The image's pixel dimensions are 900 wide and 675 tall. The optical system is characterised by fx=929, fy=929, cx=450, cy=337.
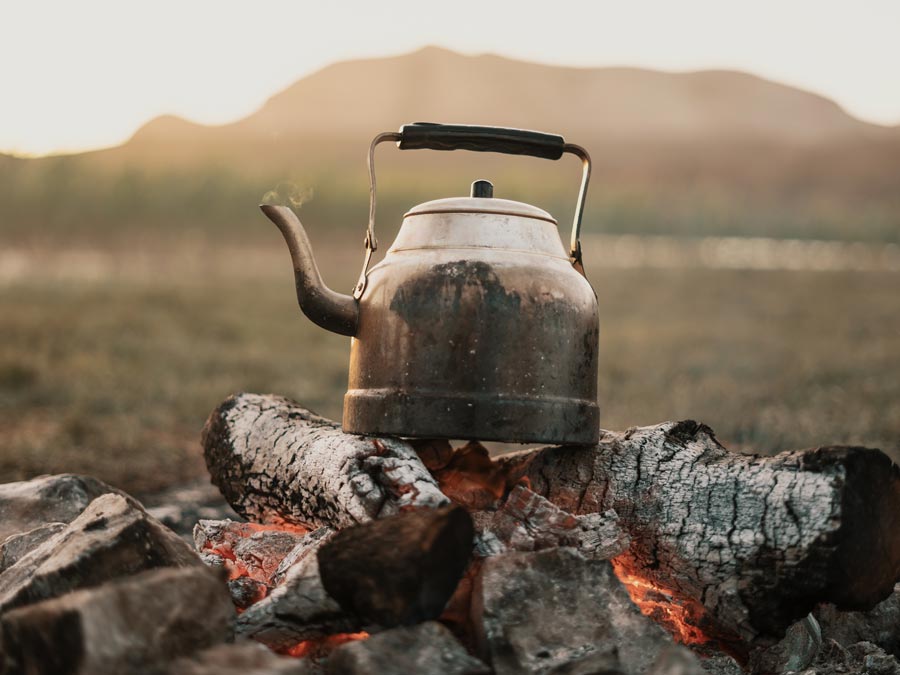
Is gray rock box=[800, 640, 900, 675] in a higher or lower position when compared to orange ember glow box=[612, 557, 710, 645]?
lower

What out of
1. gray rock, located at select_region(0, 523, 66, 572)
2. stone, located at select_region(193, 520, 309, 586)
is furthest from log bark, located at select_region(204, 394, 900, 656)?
gray rock, located at select_region(0, 523, 66, 572)

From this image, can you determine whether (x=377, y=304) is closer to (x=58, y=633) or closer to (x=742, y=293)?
(x=58, y=633)

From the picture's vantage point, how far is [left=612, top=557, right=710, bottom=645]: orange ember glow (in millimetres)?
2930

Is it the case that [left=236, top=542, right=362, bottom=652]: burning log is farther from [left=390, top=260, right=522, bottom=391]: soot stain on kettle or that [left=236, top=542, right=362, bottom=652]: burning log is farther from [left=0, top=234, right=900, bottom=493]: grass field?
[left=0, top=234, right=900, bottom=493]: grass field

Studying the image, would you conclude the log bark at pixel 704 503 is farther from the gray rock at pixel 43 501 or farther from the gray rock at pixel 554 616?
the gray rock at pixel 43 501

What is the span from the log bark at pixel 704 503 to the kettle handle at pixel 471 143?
25.0 inches

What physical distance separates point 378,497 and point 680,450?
1.03 metres

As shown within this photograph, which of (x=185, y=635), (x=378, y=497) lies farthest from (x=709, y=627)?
(x=185, y=635)

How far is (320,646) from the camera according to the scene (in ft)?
8.50

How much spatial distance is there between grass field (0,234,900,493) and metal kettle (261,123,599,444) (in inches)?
158

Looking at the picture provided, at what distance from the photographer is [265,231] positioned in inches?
1105

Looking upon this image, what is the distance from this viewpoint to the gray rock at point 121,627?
6.54 ft

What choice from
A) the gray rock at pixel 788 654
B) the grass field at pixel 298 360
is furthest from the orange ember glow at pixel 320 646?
the grass field at pixel 298 360

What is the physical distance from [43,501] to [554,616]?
2.37 metres
